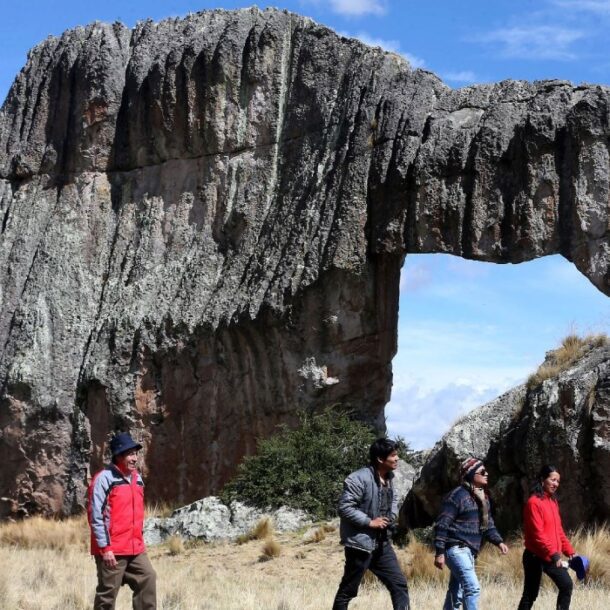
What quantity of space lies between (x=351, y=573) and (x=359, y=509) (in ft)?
1.70

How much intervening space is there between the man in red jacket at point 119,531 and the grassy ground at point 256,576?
6.32 feet

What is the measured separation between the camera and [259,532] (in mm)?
16359

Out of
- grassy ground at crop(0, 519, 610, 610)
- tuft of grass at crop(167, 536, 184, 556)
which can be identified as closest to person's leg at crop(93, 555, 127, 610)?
grassy ground at crop(0, 519, 610, 610)

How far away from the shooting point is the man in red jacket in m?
8.73

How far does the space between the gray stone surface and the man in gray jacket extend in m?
7.81

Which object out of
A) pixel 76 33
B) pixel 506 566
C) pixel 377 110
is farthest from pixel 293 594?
pixel 76 33

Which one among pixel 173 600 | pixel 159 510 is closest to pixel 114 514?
pixel 173 600

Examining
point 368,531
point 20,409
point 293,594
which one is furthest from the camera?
point 20,409

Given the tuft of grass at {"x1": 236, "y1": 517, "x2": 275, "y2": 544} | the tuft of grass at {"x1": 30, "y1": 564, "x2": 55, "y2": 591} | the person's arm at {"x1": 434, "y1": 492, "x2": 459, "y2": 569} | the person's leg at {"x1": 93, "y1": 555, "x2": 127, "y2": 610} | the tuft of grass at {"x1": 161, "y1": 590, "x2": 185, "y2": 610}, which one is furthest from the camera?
the tuft of grass at {"x1": 236, "y1": 517, "x2": 275, "y2": 544}

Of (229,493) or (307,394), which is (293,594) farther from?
(307,394)

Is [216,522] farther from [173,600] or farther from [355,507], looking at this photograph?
[355,507]

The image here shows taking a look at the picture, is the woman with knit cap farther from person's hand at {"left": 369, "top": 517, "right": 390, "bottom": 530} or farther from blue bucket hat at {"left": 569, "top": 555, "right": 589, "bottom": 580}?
blue bucket hat at {"left": 569, "top": 555, "right": 589, "bottom": 580}

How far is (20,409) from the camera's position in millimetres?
20531

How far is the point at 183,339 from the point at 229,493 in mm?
3131
